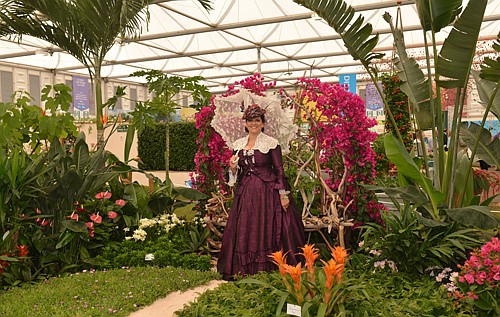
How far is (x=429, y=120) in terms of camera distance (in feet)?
12.5

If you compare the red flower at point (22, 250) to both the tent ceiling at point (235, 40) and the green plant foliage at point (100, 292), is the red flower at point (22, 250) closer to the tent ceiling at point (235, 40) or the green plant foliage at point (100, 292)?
the green plant foliage at point (100, 292)

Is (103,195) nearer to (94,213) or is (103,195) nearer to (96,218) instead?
(94,213)

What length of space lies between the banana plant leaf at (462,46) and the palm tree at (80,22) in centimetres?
256

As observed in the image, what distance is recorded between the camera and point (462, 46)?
310 cm

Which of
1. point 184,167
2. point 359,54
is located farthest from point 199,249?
point 184,167

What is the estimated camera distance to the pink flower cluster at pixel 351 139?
3850 millimetres

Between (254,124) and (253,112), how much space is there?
9 cm

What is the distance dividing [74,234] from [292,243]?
1776mm

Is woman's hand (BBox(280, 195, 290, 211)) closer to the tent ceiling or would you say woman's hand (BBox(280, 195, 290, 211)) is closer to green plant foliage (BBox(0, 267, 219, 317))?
green plant foliage (BBox(0, 267, 219, 317))

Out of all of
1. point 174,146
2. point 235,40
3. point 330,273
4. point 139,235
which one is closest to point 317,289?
point 330,273

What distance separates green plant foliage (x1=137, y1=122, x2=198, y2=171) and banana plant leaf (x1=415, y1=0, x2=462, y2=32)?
8.03 metres

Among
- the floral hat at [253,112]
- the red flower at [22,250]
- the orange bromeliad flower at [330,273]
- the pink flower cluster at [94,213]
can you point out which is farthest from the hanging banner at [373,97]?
the orange bromeliad flower at [330,273]

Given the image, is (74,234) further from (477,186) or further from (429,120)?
(477,186)

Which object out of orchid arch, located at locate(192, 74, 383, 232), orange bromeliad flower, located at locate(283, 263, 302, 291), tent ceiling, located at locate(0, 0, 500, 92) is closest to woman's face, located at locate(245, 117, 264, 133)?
orchid arch, located at locate(192, 74, 383, 232)
